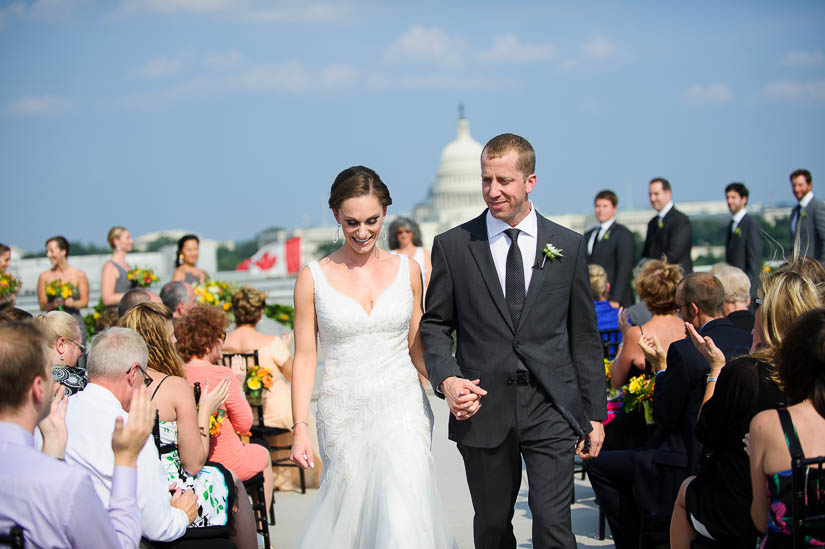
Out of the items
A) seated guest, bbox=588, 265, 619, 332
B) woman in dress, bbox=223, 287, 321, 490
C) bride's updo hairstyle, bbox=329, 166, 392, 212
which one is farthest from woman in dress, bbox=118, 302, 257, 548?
seated guest, bbox=588, 265, 619, 332

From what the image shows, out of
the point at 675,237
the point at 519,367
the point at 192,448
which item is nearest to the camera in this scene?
the point at 519,367

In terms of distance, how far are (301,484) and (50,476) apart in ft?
17.2

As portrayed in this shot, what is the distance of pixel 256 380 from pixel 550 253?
3915 millimetres

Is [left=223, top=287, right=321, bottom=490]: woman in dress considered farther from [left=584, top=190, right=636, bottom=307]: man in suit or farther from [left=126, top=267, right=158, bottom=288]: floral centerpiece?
[left=584, top=190, right=636, bottom=307]: man in suit

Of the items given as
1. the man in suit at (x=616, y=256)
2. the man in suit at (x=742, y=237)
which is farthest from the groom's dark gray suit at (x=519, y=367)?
the man in suit at (x=742, y=237)

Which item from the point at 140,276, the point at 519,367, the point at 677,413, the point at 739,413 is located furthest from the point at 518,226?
the point at 140,276

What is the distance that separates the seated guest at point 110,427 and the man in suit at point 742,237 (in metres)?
9.50

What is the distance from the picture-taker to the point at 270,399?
26.6 feet

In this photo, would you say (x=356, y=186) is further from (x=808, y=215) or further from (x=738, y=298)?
(x=808, y=215)

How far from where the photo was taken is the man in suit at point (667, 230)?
1196 centimetres

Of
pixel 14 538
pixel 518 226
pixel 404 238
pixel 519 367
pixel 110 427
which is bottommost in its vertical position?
pixel 14 538

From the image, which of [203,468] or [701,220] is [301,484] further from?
[701,220]

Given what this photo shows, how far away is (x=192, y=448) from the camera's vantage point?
493 cm

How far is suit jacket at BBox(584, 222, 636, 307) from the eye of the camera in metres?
11.5
